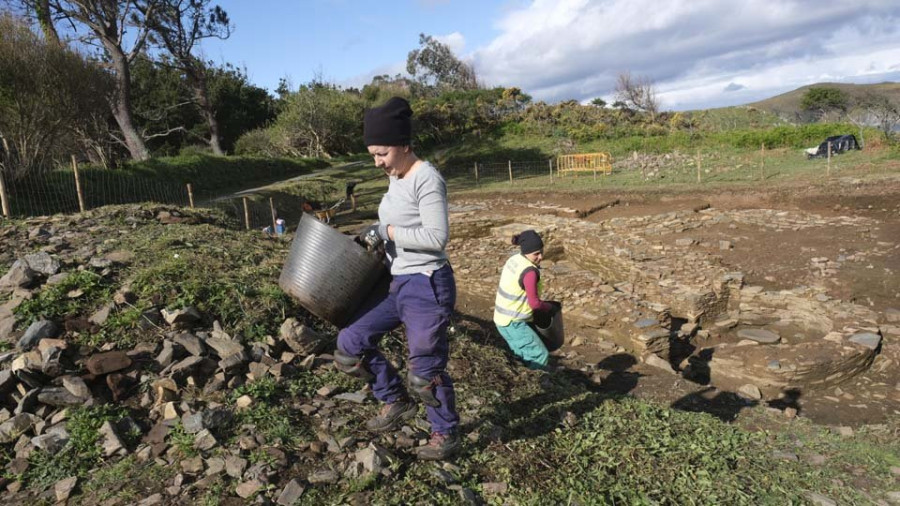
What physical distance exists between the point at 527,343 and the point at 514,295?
1.37ft

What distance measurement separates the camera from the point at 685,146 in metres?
25.6

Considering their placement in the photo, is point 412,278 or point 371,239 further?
point 371,239

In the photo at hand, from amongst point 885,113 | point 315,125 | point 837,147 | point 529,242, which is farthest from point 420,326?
point 315,125

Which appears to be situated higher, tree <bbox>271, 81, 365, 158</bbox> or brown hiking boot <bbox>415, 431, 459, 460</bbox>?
tree <bbox>271, 81, 365, 158</bbox>

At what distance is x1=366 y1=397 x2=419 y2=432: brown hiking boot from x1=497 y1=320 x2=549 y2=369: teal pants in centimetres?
148

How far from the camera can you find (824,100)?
129 feet

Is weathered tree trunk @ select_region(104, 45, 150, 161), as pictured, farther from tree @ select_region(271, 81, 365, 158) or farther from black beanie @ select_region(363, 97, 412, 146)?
black beanie @ select_region(363, 97, 412, 146)

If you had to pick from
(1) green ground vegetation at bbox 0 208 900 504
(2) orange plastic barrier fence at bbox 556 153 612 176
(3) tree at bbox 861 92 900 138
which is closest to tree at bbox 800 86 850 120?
(3) tree at bbox 861 92 900 138

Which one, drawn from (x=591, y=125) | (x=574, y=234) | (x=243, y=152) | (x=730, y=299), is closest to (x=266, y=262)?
(x=730, y=299)

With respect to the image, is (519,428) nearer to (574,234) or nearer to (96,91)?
(574,234)

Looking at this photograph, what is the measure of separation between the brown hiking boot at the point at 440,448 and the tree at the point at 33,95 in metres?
13.4

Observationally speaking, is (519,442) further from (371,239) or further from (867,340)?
(867,340)

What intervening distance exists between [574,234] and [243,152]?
1173 inches

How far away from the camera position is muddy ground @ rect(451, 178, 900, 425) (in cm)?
500
